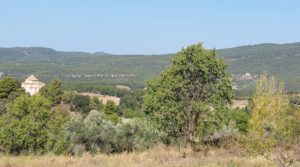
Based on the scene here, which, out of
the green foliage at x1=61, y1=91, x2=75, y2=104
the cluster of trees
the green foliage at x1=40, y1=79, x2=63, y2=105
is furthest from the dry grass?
the green foliage at x1=61, y1=91, x2=75, y2=104

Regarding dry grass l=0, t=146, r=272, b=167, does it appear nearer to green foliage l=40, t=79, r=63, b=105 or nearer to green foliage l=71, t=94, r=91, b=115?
green foliage l=40, t=79, r=63, b=105

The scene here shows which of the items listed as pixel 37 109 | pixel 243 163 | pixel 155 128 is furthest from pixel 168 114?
pixel 37 109

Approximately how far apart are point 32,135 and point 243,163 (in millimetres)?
27169

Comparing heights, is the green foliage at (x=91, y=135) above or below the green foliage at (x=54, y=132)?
above

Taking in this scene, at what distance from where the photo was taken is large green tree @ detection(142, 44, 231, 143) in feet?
88.7

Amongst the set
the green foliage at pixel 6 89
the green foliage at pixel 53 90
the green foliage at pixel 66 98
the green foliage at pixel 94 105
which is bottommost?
the green foliage at pixel 94 105

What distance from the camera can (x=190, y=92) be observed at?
27.8 metres

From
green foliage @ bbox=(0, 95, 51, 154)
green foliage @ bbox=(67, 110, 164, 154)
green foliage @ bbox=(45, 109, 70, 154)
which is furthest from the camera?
green foliage @ bbox=(0, 95, 51, 154)

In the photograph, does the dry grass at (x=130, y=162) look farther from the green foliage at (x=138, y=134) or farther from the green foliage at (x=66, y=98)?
the green foliage at (x=66, y=98)

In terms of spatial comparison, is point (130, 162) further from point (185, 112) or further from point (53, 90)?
point (53, 90)

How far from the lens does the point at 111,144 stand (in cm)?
2436

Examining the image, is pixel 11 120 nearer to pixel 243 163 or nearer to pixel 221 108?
pixel 221 108

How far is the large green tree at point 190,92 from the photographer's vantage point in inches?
1064

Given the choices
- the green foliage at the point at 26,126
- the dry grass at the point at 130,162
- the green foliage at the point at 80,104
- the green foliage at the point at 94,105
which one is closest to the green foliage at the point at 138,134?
the green foliage at the point at 26,126
